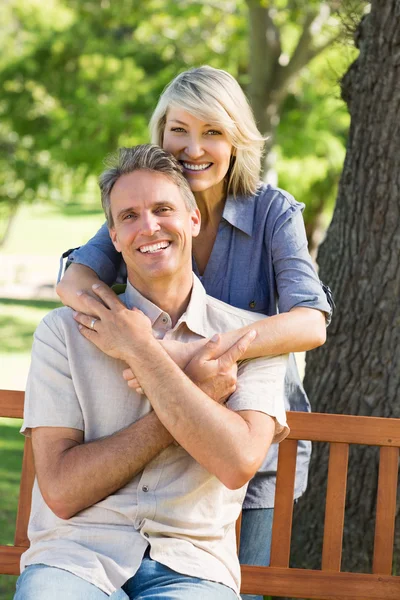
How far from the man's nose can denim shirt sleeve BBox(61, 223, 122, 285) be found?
0.41m

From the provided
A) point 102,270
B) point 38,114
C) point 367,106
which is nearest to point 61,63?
point 38,114

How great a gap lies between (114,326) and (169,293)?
26cm

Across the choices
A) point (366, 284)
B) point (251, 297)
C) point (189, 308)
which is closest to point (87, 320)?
point (189, 308)

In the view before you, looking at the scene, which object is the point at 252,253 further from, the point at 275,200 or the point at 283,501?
the point at 283,501

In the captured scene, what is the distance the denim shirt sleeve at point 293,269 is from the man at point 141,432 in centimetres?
24

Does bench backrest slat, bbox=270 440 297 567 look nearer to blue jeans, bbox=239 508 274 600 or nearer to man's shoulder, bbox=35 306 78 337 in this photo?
blue jeans, bbox=239 508 274 600

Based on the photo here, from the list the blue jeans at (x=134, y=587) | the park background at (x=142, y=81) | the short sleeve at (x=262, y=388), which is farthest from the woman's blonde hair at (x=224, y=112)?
the park background at (x=142, y=81)

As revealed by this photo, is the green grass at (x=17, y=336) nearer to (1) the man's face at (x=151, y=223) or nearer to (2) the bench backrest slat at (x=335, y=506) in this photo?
(2) the bench backrest slat at (x=335, y=506)

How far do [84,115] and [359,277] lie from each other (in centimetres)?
1189

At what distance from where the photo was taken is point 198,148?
3.09m

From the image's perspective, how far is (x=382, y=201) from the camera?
4.37m

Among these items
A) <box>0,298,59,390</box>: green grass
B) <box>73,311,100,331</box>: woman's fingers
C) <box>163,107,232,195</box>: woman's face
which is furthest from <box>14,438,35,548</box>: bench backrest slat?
<box>0,298,59,390</box>: green grass

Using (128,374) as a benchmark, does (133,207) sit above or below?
above

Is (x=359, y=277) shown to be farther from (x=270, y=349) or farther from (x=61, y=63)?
(x=61, y=63)
